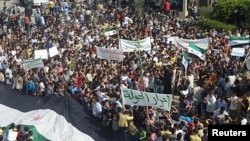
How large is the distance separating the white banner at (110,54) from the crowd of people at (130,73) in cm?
31

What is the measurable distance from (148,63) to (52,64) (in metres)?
3.45

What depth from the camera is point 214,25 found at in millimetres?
29453

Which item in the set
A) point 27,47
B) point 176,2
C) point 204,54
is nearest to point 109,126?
point 204,54

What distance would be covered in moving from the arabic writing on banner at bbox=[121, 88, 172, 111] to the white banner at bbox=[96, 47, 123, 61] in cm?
476

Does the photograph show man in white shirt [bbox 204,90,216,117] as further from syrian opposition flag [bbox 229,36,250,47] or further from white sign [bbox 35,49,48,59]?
white sign [bbox 35,49,48,59]

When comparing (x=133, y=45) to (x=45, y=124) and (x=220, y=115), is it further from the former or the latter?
(x=220, y=115)

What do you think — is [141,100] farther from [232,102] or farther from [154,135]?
[232,102]

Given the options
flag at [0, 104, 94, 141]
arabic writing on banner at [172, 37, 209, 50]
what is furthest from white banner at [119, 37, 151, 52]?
flag at [0, 104, 94, 141]

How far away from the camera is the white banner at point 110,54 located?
20.2 metres

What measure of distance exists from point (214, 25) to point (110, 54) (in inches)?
410

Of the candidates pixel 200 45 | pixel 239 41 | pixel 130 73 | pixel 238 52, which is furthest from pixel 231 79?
pixel 130 73

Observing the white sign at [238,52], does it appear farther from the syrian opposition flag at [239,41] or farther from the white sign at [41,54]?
the white sign at [41,54]

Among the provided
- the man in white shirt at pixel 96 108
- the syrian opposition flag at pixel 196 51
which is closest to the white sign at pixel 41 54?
the syrian opposition flag at pixel 196 51

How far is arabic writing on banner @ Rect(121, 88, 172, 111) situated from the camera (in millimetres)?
14609
